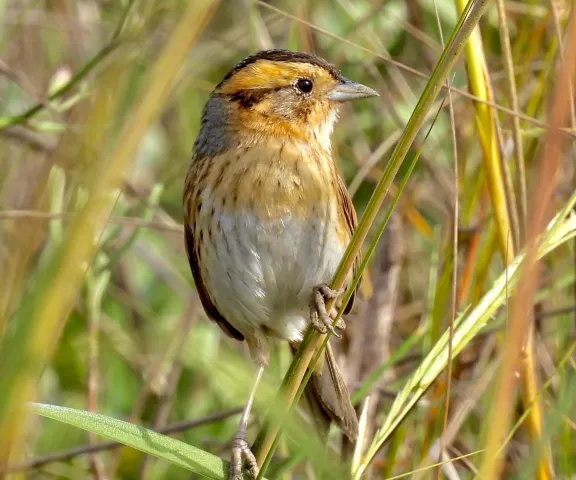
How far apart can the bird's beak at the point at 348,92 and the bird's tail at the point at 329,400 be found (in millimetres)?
668

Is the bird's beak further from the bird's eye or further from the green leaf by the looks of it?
the green leaf

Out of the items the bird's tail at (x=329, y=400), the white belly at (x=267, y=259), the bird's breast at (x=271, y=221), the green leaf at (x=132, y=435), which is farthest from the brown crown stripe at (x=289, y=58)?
the green leaf at (x=132, y=435)

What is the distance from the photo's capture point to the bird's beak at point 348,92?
8.22 feet

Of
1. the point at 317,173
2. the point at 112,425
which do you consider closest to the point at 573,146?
the point at 317,173

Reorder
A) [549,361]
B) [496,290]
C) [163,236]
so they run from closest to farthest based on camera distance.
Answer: [496,290], [549,361], [163,236]

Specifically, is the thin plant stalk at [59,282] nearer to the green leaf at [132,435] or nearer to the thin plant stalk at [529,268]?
the thin plant stalk at [529,268]

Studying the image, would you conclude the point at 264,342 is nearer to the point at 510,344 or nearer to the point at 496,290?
the point at 496,290

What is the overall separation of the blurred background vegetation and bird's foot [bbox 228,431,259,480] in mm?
103

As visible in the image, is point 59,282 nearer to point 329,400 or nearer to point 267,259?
point 267,259

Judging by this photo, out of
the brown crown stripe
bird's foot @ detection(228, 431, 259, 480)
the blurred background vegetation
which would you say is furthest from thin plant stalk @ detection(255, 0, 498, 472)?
the brown crown stripe

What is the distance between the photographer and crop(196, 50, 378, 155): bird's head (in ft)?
8.20

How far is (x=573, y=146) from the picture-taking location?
279 cm

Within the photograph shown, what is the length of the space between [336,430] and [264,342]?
13.7 inches

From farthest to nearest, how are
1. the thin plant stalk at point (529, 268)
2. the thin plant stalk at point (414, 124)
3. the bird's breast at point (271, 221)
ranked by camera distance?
the bird's breast at point (271, 221), the thin plant stalk at point (414, 124), the thin plant stalk at point (529, 268)
